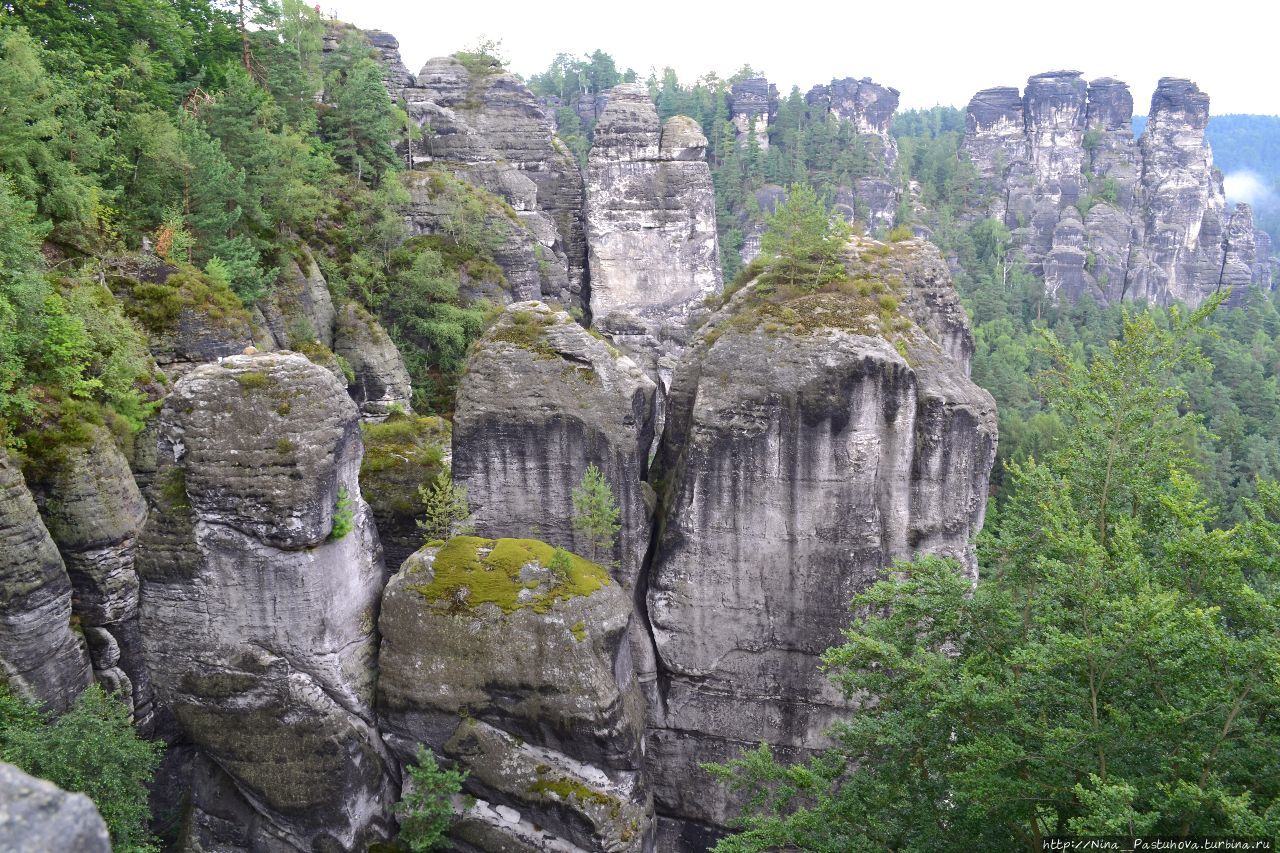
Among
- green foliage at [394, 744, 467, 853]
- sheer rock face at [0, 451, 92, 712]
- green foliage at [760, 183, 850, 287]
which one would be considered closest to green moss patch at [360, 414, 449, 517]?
green foliage at [394, 744, 467, 853]

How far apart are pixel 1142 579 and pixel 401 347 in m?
29.3

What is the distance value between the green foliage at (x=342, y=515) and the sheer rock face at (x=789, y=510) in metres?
7.37

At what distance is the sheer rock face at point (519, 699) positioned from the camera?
1650cm

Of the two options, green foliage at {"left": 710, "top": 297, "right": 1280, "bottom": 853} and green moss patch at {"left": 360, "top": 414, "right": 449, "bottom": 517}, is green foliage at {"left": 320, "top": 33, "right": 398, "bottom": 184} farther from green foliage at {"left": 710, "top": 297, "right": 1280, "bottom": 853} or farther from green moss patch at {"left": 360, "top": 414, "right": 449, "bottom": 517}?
green foliage at {"left": 710, "top": 297, "right": 1280, "bottom": 853}

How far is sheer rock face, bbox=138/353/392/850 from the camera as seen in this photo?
52.4 feet

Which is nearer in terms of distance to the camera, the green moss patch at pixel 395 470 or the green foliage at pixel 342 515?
the green foliage at pixel 342 515

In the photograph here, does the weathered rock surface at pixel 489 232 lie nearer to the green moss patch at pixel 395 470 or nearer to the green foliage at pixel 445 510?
the green moss patch at pixel 395 470

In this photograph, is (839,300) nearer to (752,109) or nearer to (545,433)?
(545,433)

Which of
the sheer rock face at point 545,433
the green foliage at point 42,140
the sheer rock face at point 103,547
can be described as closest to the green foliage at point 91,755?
the sheer rock face at point 103,547

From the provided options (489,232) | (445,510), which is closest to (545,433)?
(445,510)

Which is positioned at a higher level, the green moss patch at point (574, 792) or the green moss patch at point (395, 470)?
the green moss patch at point (395, 470)

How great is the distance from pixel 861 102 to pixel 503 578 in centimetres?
10093

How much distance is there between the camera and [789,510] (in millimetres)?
18453

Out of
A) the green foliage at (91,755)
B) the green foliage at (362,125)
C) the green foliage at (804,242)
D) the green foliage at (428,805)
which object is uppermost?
the green foliage at (362,125)
